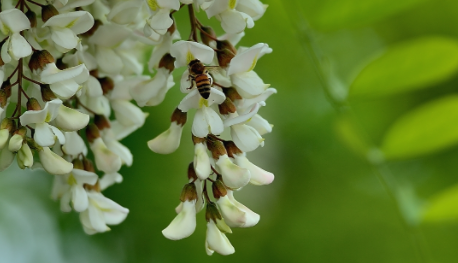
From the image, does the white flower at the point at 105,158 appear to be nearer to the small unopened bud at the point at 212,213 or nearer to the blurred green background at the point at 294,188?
the small unopened bud at the point at 212,213

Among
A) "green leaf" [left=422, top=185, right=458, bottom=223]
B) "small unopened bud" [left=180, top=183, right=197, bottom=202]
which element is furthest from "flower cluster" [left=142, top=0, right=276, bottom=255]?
"green leaf" [left=422, top=185, right=458, bottom=223]

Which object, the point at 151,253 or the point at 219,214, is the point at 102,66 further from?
the point at 151,253

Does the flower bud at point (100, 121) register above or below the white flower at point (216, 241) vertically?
below

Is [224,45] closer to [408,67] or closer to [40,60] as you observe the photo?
[40,60]

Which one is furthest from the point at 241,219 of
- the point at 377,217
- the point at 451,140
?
the point at 377,217

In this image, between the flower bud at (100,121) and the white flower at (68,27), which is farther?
the flower bud at (100,121)

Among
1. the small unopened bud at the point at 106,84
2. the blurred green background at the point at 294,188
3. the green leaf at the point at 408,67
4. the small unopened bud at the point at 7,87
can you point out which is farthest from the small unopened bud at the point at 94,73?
the blurred green background at the point at 294,188
